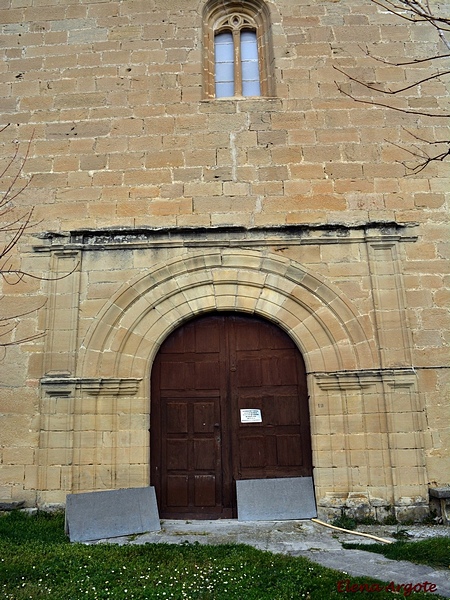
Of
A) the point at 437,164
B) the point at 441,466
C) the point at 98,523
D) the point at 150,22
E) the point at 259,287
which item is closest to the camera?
the point at 98,523

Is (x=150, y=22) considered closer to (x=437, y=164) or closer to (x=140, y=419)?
(x=437, y=164)

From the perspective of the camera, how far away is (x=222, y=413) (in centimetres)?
630

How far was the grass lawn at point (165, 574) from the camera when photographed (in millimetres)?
3629

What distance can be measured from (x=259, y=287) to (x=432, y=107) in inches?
131

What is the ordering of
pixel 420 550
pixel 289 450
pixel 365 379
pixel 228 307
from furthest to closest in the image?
pixel 228 307 < pixel 289 450 < pixel 365 379 < pixel 420 550

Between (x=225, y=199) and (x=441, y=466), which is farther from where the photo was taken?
(x=225, y=199)

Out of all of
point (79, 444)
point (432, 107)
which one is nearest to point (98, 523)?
point (79, 444)

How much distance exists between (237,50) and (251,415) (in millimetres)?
5004

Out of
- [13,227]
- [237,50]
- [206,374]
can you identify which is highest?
[237,50]

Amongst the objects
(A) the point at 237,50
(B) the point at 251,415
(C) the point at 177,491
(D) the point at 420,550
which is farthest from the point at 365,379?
(A) the point at 237,50

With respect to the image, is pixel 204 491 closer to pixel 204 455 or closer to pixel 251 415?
pixel 204 455

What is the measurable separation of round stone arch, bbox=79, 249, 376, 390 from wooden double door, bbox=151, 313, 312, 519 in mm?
235

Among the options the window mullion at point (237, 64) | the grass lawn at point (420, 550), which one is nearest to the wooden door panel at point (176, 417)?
the grass lawn at point (420, 550)

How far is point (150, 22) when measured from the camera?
24.6ft
